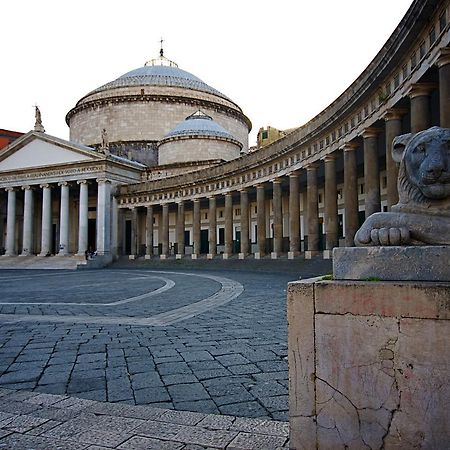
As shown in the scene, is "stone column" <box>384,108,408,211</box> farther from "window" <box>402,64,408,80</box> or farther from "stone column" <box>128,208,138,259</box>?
"stone column" <box>128,208,138,259</box>

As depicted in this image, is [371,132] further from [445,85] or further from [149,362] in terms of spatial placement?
[149,362]

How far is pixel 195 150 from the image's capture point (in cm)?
4262

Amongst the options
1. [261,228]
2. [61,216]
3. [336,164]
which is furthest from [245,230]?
[61,216]

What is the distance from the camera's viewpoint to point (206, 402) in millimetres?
3482

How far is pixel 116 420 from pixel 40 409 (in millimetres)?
700

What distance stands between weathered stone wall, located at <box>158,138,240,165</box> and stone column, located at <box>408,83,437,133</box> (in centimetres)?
3091

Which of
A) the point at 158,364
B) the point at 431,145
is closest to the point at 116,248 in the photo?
the point at 158,364

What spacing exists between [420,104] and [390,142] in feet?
5.67

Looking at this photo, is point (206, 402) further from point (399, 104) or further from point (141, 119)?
point (141, 119)

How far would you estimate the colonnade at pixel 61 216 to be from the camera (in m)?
37.4

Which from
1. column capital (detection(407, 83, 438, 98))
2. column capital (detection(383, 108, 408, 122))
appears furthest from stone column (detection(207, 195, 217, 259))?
column capital (detection(407, 83, 438, 98))

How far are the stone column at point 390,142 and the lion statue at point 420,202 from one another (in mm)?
11802

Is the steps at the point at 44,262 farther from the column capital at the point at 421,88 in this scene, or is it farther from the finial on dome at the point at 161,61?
the finial on dome at the point at 161,61

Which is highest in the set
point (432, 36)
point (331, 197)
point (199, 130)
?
point (199, 130)
